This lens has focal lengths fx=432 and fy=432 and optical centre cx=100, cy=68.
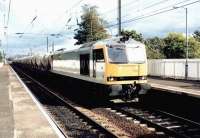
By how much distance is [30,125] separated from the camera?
12969 millimetres

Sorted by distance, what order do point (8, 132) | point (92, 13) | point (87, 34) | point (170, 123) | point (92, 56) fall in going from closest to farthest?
point (8, 132)
point (170, 123)
point (92, 56)
point (87, 34)
point (92, 13)

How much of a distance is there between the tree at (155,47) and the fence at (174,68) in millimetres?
34440

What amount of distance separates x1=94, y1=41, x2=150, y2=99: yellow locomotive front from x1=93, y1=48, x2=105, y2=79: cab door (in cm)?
32

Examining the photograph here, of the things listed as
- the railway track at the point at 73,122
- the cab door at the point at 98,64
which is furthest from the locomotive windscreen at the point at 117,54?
the railway track at the point at 73,122

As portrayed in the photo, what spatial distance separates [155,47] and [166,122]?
79.4 m

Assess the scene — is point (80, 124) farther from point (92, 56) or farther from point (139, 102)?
point (139, 102)

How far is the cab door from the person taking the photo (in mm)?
17391

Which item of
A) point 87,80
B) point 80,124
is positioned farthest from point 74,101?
point 80,124

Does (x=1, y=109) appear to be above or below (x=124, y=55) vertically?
below

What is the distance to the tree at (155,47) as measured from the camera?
80312 millimetres

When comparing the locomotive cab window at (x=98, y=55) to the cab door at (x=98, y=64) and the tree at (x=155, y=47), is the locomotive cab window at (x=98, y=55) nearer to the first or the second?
the cab door at (x=98, y=64)

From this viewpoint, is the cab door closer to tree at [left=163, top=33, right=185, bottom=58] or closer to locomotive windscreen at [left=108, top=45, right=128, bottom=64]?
locomotive windscreen at [left=108, top=45, right=128, bottom=64]

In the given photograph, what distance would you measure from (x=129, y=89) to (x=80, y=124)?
377cm

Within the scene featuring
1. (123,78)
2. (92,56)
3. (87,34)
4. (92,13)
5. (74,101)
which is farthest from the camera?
(92,13)
